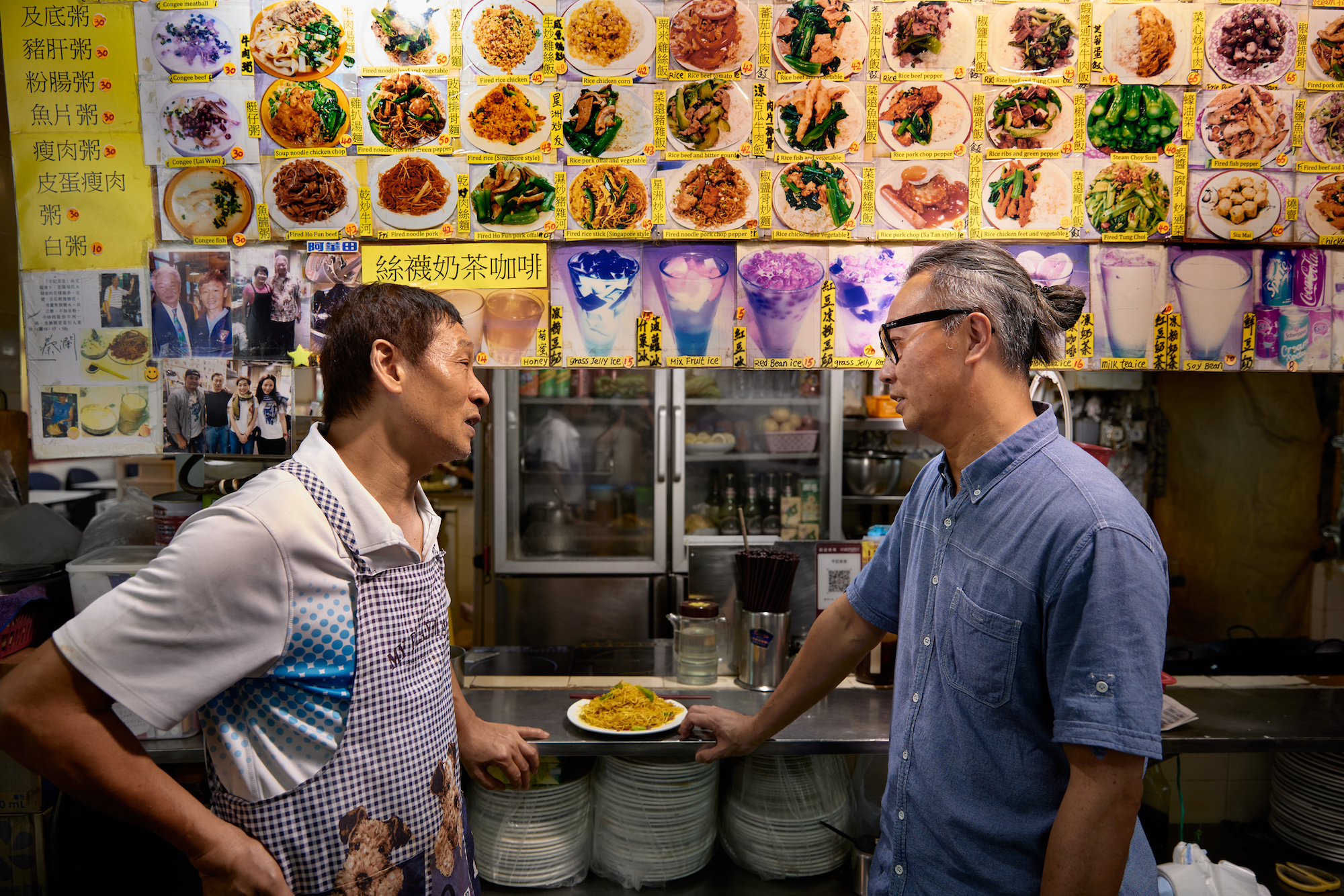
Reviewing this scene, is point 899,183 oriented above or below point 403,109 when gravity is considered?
below

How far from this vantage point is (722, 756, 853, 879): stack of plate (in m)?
2.16

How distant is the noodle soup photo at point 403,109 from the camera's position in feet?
7.15

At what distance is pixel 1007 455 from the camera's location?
51.7 inches

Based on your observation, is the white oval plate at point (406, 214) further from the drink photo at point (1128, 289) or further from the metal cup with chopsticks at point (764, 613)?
the drink photo at point (1128, 289)

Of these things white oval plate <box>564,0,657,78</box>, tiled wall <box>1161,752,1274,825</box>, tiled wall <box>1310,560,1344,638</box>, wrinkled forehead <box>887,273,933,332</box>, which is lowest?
tiled wall <box>1161,752,1274,825</box>

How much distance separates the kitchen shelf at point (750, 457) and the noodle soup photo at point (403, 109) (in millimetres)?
2658

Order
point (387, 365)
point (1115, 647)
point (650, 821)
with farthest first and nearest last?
1. point (650, 821)
2. point (387, 365)
3. point (1115, 647)

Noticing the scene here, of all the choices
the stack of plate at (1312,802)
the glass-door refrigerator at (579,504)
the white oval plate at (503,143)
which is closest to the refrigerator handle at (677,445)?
the glass-door refrigerator at (579,504)

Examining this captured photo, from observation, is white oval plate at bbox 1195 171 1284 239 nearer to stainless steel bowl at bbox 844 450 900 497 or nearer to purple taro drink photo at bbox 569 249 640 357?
purple taro drink photo at bbox 569 249 640 357

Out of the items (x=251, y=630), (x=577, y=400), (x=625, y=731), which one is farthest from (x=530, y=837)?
(x=577, y=400)

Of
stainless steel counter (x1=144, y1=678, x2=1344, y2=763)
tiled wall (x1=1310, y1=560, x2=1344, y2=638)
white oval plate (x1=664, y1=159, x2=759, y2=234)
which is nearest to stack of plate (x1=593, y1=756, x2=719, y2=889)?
stainless steel counter (x1=144, y1=678, x2=1344, y2=763)

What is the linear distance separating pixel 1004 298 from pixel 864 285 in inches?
39.0

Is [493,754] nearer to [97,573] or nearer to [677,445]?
[97,573]

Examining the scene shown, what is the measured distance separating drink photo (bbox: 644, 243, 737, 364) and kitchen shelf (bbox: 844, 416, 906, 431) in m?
2.48
